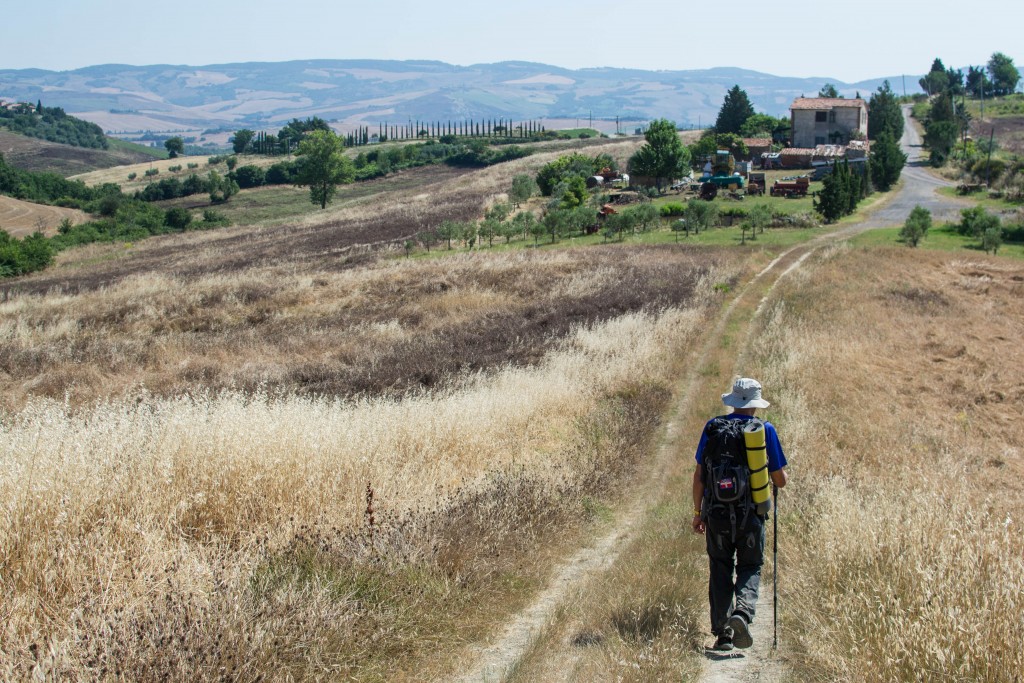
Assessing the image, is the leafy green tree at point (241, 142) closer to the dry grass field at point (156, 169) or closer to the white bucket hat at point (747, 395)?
the dry grass field at point (156, 169)

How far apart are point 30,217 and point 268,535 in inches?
3753

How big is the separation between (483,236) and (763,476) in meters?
46.1

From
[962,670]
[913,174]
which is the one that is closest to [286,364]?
[962,670]

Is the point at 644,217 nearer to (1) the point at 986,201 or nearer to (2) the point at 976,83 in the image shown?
(1) the point at 986,201

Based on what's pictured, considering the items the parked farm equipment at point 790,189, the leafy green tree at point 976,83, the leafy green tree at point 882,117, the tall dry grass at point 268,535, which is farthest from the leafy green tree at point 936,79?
the tall dry grass at point 268,535

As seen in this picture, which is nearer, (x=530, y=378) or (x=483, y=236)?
(x=530, y=378)

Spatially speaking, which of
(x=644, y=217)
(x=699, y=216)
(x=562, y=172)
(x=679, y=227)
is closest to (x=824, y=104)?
(x=562, y=172)

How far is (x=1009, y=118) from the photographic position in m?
122

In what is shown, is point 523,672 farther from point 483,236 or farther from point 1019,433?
point 483,236

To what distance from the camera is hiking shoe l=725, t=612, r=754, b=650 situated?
21.2 feet

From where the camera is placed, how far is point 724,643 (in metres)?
6.61

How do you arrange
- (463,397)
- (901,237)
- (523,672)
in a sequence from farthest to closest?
(901,237) → (463,397) → (523,672)

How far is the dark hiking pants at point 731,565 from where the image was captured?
6.74 meters

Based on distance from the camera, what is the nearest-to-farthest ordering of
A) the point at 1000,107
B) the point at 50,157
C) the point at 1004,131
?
the point at 1004,131 → the point at 1000,107 → the point at 50,157
